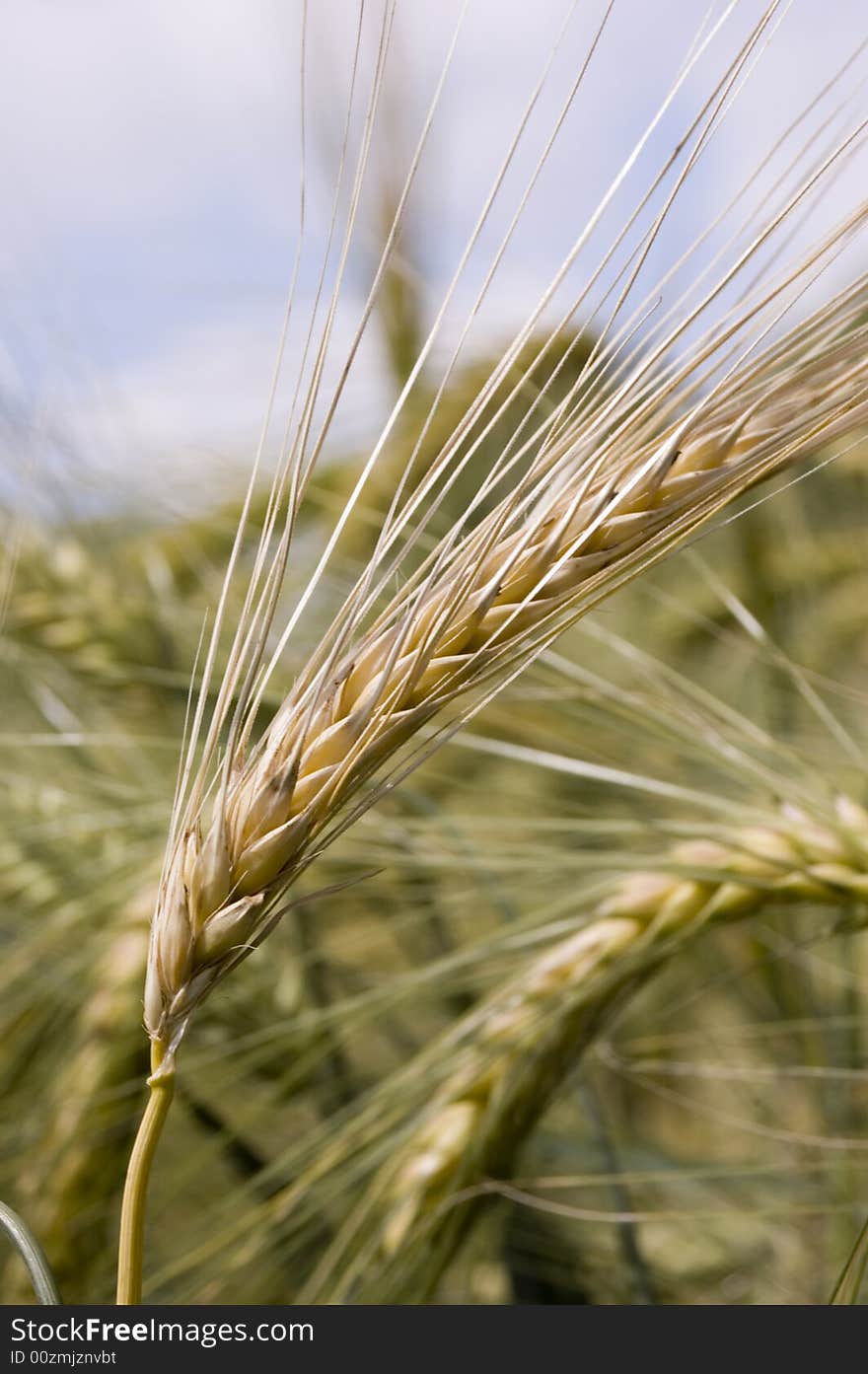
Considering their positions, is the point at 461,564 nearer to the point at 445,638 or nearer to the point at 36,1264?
the point at 445,638

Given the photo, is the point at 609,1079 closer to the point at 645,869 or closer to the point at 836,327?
the point at 645,869

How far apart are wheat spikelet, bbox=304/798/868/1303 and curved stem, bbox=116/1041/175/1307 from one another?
0.83 feet

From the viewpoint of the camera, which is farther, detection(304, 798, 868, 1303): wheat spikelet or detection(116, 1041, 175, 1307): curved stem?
detection(304, 798, 868, 1303): wheat spikelet

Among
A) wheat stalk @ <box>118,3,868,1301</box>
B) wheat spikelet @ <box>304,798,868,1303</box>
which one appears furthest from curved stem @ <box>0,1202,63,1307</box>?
wheat spikelet @ <box>304,798,868,1303</box>

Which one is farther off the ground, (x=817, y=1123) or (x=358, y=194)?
(x=358, y=194)

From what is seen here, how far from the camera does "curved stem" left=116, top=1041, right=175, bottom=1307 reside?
0.27 metres

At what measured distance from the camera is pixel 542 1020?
20.7 inches

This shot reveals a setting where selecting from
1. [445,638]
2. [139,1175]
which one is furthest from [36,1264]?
[445,638]

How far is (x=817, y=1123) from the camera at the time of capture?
2.76 feet

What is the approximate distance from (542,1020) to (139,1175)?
28 cm

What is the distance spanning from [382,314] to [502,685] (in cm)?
78

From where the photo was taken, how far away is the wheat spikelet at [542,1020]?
1.59 ft

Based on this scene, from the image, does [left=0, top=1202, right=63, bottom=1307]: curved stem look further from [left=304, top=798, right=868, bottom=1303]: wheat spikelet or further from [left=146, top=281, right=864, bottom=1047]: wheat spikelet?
[left=304, top=798, right=868, bottom=1303]: wheat spikelet
